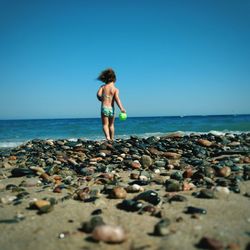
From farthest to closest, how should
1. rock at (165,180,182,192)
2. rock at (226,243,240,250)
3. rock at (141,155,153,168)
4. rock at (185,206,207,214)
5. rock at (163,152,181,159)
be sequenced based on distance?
rock at (163,152,181,159) → rock at (141,155,153,168) → rock at (165,180,182,192) → rock at (185,206,207,214) → rock at (226,243,240,250)

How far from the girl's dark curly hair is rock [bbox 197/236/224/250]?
614cm

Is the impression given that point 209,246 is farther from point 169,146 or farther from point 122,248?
point 169,146

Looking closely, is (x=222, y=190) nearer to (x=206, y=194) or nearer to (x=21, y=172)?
(x=206, y=194)

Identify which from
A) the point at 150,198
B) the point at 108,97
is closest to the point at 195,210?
the point at 150,198

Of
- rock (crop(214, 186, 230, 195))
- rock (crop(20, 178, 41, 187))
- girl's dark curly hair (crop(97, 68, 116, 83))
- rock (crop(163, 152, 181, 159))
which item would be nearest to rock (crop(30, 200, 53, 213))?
rock (crop(20, 178, 41, 187))

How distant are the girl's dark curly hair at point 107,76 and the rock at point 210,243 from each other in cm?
614

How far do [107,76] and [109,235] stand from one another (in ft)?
20.0

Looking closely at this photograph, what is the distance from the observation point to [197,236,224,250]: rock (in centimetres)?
148

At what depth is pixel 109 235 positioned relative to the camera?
5.24 ft

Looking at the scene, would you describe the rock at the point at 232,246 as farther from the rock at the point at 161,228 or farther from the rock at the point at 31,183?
the rock at the point at 31,183

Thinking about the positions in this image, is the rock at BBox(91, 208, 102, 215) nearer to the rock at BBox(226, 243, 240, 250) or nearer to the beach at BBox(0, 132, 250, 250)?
the beach at BBox(0, 132, 250, 250)

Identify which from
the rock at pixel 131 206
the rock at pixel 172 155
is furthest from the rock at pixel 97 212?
the rock at pixel 172 155

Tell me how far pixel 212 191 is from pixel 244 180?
27.8 inches

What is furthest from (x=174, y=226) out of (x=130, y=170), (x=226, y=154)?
(x=226, y=154)
